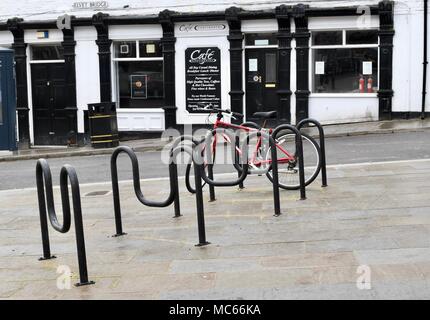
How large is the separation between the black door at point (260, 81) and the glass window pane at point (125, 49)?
3757 mm

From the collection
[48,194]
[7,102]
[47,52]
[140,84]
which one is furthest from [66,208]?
[47,52]

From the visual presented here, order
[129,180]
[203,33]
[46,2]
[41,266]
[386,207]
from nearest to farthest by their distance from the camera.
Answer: [41,266] < [386,207] < [129,180] < [203,33] < [46,2]

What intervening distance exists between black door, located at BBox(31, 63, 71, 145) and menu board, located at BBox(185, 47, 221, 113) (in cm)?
443

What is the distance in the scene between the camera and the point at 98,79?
821 inches

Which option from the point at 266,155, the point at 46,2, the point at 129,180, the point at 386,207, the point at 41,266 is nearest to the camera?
the point at 41,266

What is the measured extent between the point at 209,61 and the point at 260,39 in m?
1.70

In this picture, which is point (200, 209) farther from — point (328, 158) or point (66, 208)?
point (328, 158)

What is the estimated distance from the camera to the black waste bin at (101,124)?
18297 mm

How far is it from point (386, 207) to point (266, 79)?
41.4 feet

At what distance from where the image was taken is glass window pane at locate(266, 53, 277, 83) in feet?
64.2

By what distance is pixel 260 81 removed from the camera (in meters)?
19.8

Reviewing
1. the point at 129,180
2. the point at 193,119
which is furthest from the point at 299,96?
the point at 129,180

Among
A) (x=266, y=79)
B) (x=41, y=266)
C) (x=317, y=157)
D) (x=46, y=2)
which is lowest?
(x=41, y=266)

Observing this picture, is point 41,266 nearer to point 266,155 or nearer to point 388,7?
point 266,155
